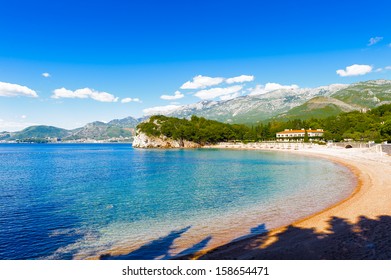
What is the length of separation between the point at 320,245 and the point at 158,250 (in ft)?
26.3

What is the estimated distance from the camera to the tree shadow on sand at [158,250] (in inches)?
544

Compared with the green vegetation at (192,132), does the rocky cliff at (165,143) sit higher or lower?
lower

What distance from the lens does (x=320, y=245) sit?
13414 mm

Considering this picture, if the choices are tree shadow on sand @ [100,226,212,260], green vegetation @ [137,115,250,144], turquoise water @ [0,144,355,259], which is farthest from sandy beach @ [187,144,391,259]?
green vegetation @ [137,115,250,144]

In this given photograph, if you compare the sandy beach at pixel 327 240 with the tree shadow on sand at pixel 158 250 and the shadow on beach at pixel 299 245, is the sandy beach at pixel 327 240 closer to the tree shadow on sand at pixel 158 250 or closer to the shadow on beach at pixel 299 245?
the shadow on beach at pixel 299 245

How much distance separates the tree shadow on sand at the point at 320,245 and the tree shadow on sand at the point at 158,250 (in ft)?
3.97

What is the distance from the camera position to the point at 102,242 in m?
16.2

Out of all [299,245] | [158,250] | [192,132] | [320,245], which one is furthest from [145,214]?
[192,132]

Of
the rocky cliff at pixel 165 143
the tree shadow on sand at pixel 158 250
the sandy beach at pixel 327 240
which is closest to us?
the sandy beach at pixel 327 240

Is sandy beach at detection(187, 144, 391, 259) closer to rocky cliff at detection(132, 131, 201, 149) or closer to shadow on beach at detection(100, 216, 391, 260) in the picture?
shadow on beach at detection(100, 216, 391, 260)

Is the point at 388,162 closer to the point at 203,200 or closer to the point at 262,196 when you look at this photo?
the point at 262,196

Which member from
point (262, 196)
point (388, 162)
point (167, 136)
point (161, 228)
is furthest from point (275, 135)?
point (161, 228)

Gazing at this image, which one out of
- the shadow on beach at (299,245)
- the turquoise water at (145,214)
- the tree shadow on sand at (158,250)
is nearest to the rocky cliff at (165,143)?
the turquoise water at (145,214)

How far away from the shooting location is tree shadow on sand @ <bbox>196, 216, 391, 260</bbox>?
39.8 feet
